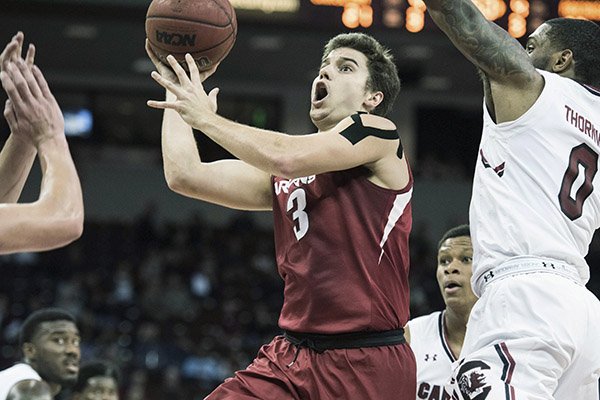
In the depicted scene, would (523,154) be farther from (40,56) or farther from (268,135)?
(40,56)

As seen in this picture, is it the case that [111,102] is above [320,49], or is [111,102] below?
below

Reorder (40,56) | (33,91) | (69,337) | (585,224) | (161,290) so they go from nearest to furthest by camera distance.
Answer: (33,91) → (585,224) → (69,337) → (161,290) → (40,56)

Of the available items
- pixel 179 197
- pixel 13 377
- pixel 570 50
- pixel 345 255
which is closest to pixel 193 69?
pixel 345 255

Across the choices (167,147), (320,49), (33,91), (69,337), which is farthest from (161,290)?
(33,91)

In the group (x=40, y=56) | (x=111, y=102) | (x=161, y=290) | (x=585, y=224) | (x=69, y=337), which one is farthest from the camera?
(x=111, y=102)

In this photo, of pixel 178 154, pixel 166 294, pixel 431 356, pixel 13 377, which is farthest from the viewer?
pixel 166 294

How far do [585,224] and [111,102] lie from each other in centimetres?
1618

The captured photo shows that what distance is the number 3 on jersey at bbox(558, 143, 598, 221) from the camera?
13.1 ft

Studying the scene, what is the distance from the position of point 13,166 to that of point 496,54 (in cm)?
181

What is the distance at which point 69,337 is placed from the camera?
269 inches

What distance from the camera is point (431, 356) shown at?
543cm

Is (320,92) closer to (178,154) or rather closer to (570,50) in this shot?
(178,154)

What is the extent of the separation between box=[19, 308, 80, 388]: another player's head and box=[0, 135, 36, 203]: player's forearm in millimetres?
3217

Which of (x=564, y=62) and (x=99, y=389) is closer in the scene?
(x=564, y=62)
